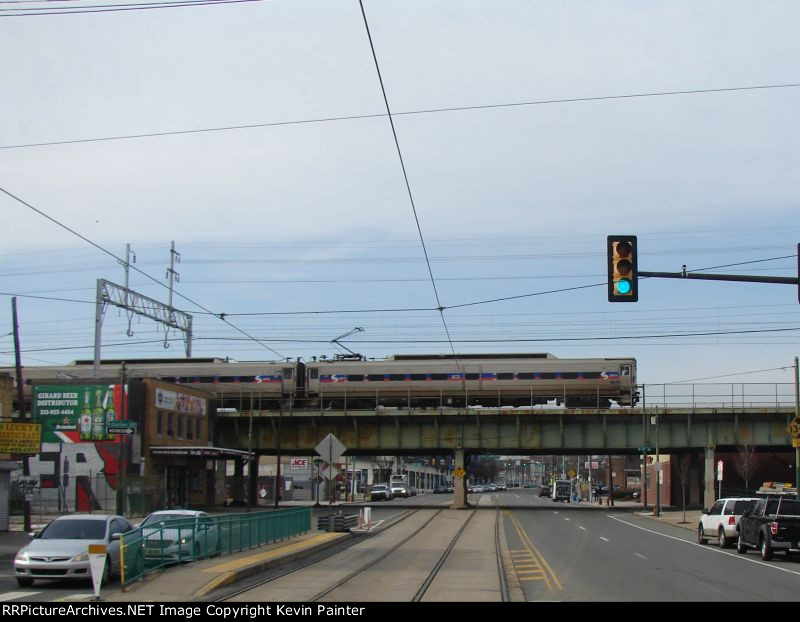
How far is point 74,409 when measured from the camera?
5022cm

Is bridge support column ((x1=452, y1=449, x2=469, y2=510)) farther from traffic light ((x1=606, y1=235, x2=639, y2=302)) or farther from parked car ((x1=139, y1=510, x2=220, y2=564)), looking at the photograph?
traffic light ((x1=606, y1=235, x2=639, y2=302))

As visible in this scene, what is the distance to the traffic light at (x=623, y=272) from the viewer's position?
57.5 feet

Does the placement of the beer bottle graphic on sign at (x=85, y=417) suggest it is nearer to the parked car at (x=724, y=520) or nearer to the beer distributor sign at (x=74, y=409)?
the beer distributor sign at (x=74, y=409)

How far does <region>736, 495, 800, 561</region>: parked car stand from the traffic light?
34.1 feet

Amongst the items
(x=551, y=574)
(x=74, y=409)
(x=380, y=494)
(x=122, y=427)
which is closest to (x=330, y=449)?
(x=122, y=427)

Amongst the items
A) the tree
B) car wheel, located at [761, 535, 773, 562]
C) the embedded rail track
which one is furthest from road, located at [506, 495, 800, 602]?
the tree

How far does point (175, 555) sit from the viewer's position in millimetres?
19250

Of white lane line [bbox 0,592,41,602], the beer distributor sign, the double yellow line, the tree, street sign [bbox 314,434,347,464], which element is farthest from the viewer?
the tree

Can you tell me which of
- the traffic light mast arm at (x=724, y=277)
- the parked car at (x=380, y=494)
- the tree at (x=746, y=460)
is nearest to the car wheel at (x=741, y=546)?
the traffic light mast arm at (x=724, y=277)

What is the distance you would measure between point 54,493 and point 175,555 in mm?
32923

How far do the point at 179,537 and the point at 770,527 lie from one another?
49.5 feet

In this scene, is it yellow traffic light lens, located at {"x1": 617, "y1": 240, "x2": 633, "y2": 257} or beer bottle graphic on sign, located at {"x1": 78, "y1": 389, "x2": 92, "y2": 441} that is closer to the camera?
yellow traffic light lens, located at {"x1": 617, "y1": 240, "x2": 633, "y2": 257}

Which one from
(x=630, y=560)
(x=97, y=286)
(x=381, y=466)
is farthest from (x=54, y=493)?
(x=381, y=466)

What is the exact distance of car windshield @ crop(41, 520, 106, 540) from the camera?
1873 cm
